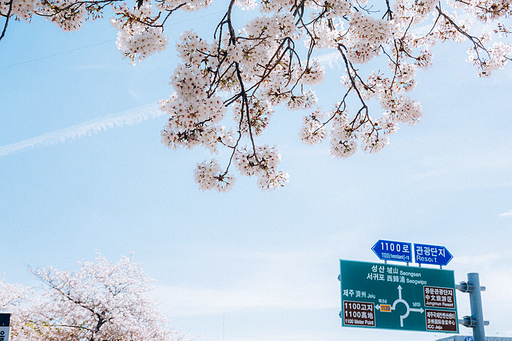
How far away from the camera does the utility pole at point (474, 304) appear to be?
11453mm

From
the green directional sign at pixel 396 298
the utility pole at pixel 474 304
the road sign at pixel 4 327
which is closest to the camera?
the green directional sign at pixel 396 298

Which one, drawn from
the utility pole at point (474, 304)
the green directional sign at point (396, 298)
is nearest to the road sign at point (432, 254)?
the green directional sign at point (396, 298)

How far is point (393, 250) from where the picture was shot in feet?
36.4

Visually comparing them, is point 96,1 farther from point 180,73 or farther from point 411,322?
point 411,322

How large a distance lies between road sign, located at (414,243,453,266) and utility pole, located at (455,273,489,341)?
0.81 meters

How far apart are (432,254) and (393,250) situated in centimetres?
122

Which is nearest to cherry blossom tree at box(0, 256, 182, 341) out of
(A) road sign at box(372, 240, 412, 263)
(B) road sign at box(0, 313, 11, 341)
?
(B) road sign at box(0, 313, 11, 341)

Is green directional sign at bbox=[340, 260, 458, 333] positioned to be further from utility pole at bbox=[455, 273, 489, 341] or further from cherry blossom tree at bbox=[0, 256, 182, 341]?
cherry blossom tree at bbox=[0, 256, 182, 341]

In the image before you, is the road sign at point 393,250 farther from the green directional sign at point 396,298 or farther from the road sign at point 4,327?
the road sign at point 4,327

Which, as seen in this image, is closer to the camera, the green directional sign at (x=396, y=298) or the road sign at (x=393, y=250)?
the green directional sign at (x=396, y=298)

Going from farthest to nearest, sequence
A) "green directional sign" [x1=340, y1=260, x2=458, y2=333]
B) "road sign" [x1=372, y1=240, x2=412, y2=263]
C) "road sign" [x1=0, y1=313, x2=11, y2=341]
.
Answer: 1. "road sign" [x1=0, y1=313, x2=11, y2=341]
2. "road sign" [x1=372, y1=240, x2=412, y2=263]
3. "green directional sign" [x1=340, y1=260, x2=458, y2=333]

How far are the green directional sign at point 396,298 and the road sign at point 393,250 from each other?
0.22m

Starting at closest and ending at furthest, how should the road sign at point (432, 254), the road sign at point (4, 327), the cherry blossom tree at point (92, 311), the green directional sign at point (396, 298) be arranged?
the green directional sign at point (396, 298) < the road sign at point (432, 254) < the road sign at point (4, 327) < the cherry blossom tree at point (92, 311)

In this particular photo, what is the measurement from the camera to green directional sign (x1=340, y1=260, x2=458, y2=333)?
34.3ft
